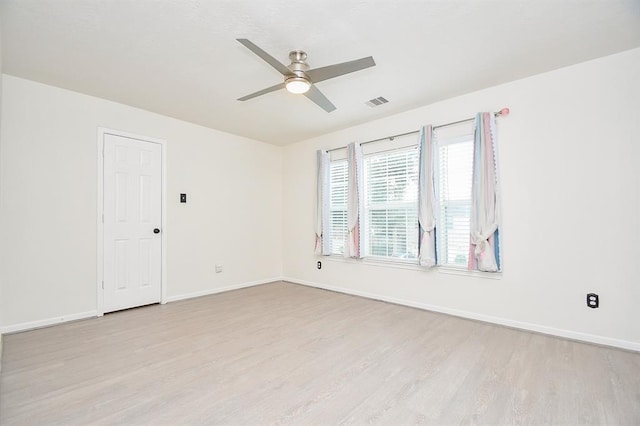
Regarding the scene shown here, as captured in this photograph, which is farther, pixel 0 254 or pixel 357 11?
pixel 0 254

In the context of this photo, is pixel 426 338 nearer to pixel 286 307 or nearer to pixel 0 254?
pixel 286 307

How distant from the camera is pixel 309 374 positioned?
84.4 inches

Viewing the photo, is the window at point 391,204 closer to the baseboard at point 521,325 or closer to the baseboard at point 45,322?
the baseboard at point 521,325

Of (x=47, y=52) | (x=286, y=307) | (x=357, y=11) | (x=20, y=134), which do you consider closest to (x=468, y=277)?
(x=286, y=307)

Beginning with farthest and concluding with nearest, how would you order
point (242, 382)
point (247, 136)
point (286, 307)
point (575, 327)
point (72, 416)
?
point (247, 136)
point (286, 307)
point (575, 327)
point (242, 382)
point (72, 416)

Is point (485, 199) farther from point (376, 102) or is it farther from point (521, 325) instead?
point (376, 102)

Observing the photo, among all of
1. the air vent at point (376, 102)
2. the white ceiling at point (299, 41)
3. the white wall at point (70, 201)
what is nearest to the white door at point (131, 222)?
the white wall at point (70, 201)

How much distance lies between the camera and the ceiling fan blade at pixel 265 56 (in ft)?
6.42

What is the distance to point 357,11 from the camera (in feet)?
6.77

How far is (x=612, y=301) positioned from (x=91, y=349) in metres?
4.60

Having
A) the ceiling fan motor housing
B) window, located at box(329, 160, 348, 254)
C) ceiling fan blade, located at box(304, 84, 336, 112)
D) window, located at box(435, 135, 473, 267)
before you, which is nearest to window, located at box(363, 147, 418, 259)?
window, located at box(435, 135, 473, 267)

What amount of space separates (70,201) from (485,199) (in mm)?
4600

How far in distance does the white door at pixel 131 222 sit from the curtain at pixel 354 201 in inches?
106

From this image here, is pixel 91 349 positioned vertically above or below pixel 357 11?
below
